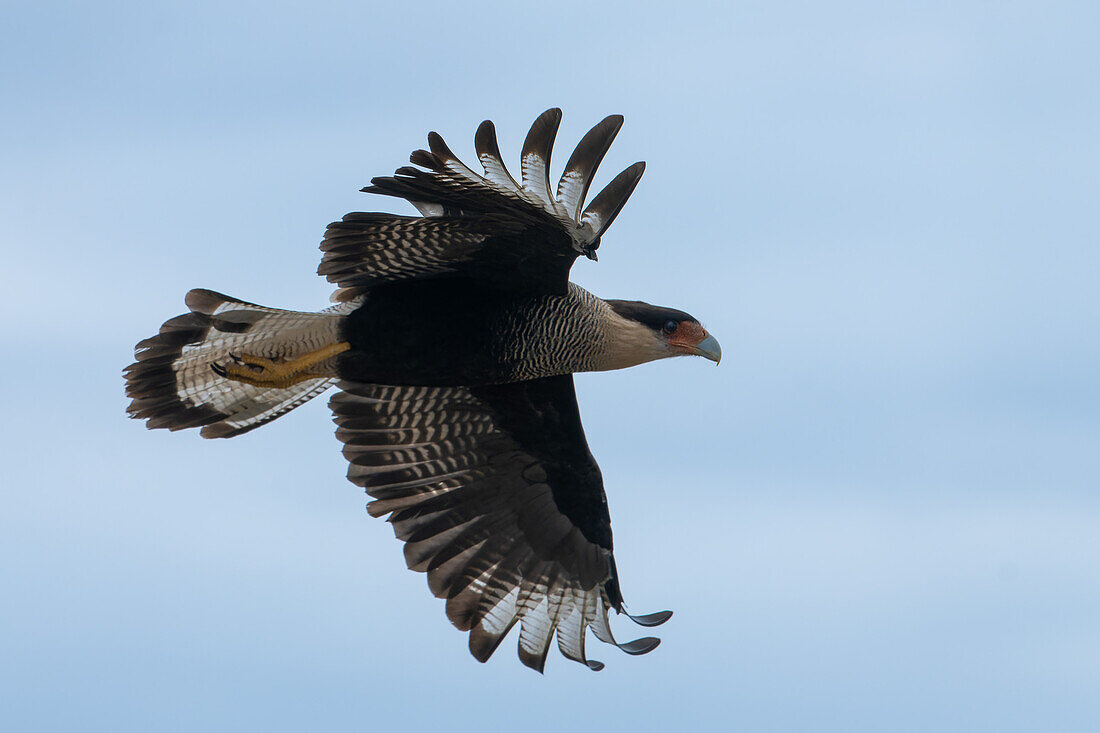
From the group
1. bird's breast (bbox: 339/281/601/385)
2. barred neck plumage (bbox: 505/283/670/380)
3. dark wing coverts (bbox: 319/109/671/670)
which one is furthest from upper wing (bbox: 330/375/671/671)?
bird's breast (bbox: 339/281/601/385)

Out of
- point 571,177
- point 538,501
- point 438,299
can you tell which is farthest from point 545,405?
point 571,177

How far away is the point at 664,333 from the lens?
7.36 meters

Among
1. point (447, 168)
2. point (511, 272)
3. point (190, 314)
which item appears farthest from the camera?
point (190, 314)

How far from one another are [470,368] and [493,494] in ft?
3.59

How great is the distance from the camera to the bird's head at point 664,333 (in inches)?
289

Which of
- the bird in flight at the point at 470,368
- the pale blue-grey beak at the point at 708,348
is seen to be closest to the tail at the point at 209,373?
the bird in flight at the point at 470,368

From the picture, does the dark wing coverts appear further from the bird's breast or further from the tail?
the bird's breast

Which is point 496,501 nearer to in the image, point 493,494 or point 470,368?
point 493,494

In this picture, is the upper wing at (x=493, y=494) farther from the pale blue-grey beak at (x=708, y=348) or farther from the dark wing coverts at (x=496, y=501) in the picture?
the pale blue-grey beak at (x=708, y=348)

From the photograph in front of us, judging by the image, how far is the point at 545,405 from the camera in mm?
7848

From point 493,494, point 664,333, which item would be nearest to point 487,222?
point 664,333

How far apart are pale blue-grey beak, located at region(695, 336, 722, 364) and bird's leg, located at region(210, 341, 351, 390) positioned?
6.08ft

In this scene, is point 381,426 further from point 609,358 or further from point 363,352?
point 609,358

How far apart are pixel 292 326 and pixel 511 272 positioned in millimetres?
1205
